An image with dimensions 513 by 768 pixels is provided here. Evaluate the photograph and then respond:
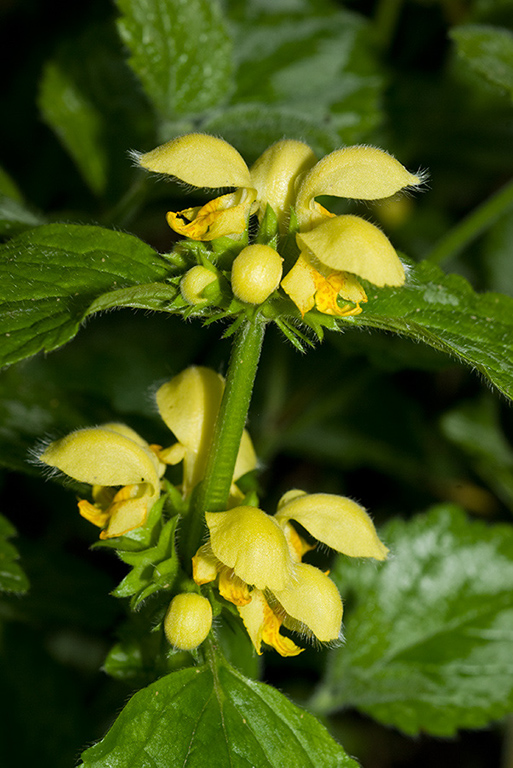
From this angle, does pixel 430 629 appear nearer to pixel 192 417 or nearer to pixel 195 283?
pixel 192 417

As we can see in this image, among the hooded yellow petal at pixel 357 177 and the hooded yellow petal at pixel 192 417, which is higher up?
the hooded yellow petal at pixel 357 177

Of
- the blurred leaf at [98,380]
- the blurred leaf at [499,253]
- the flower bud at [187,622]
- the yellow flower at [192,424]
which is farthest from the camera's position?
the blurred leaf at [499,253]

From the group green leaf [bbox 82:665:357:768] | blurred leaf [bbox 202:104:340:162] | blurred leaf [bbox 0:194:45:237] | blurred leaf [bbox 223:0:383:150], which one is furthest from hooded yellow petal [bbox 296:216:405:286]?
blurred leaf [bbox 223:0:383:150]

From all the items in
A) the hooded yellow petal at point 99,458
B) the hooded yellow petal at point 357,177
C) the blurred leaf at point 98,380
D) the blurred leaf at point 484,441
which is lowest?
the blurred leaf at point 484,441

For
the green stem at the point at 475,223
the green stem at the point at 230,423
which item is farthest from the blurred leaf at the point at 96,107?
the green stem at the point at 230,423

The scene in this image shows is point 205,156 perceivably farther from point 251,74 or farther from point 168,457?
point 251,74

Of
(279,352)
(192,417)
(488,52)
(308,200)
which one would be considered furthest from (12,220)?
(279,352)

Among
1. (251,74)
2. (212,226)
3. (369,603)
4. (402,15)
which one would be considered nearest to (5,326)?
(212,226)

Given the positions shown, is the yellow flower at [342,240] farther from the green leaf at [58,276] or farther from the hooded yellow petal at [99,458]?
the hooded yellow petal at [99,458]
